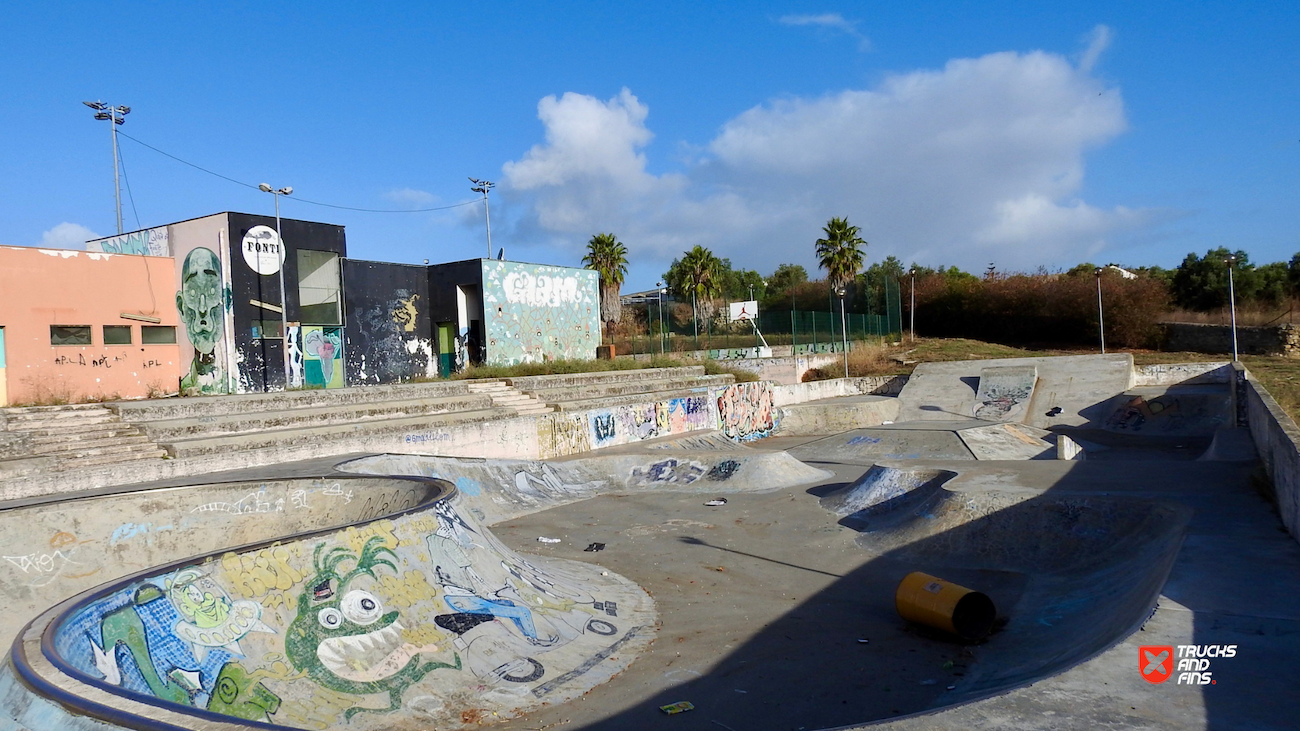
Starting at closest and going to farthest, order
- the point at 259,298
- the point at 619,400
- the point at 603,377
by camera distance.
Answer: the point at 259,298 → the point at 619,400 → the point at 603,377

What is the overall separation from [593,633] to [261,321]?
18302 millimetres

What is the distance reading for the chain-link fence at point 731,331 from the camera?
35.7m

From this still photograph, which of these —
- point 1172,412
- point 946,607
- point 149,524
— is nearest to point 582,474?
point 149,524

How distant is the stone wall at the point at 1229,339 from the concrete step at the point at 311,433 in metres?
31.9

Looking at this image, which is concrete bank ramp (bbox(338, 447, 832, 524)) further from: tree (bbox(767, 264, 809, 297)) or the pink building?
tree (bbox(767, 264, 809, 297))

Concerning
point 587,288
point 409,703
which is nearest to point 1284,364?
point 587,288

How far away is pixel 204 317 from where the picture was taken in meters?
22.1

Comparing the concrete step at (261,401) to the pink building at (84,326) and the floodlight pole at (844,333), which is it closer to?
the pink building at (84,326)

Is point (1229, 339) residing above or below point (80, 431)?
above

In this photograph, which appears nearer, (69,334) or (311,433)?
(311,433)

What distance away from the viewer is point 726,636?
347 inches

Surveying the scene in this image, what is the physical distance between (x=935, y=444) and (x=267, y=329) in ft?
64.8

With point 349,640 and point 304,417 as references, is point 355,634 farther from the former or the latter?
point 304,417

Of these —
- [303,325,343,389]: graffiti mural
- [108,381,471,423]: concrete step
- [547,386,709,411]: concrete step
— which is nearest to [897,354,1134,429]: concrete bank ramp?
[547,386,709,411]: concrete step
